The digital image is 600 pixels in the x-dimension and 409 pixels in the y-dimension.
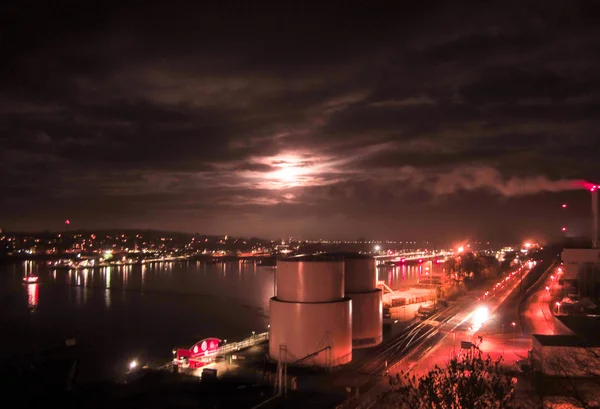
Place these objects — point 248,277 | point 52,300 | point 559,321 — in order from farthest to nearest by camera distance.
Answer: point 248,277
point 52,300
point 559,321

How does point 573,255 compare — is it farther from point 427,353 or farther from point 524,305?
point 427,353

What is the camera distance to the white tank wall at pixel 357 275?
540 inches

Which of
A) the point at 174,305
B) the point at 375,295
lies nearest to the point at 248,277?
the point at 174,305

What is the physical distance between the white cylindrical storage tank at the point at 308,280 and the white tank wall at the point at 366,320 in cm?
220

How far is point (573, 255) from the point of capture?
25.6 metres

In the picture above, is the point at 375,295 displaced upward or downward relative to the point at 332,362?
upward

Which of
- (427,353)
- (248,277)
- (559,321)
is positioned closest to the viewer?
(427,353)

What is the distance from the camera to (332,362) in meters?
10.5

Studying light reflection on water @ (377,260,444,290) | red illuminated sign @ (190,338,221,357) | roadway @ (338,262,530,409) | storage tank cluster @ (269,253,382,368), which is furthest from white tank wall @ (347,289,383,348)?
light reflection on water @ (377,260,444,290)

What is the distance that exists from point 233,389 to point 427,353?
17.3 ft

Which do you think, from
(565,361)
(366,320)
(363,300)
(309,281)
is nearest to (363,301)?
(363,300)

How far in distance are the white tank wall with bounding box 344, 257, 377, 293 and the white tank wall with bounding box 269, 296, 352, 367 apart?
2.79m

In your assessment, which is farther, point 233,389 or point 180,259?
point 180,259

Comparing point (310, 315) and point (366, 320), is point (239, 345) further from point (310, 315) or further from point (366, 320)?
point (366, 320)
